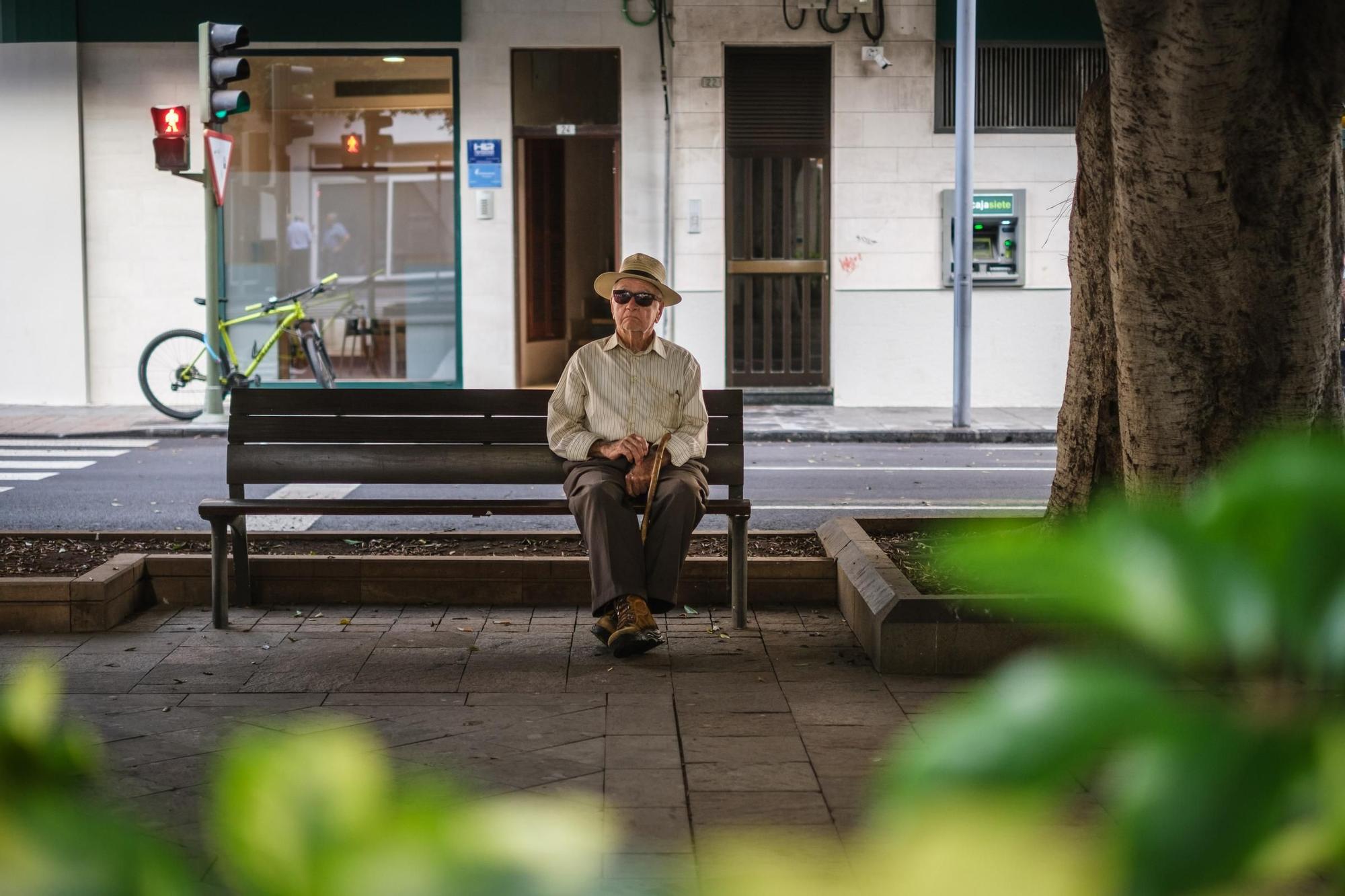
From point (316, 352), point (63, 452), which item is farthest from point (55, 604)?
point (316, 352)

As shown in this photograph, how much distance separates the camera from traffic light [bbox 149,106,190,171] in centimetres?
1413

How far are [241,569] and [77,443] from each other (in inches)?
323

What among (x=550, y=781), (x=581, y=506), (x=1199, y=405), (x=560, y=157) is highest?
(x=560, y=157)

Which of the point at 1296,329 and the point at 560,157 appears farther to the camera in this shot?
the point at 560,157

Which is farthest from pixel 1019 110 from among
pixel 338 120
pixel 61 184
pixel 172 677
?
pixel 172 677

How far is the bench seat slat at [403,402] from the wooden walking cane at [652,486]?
0.50 meters

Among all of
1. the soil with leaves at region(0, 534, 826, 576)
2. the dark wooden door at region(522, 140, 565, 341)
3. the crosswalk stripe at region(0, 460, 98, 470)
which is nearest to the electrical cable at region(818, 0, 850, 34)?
the dark wooden door at region(522, 140, 565, 341)

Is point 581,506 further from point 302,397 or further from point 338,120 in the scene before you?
point 338,120

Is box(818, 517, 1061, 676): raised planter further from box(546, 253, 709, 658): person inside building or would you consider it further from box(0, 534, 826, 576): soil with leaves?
box(0, 534, 826, 576): soil with leaves

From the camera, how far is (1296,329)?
16.5ft

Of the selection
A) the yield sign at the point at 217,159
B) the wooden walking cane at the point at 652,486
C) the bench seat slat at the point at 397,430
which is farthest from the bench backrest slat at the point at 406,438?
the yield sign at the point at 217,159

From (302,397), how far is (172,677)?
1.55 m

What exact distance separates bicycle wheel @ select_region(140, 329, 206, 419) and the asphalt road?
4.06 ft

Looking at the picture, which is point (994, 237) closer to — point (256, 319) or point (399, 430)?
point (256, 319)
